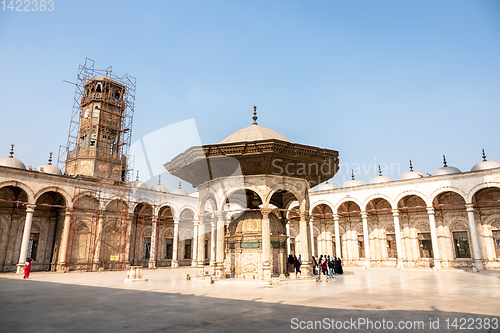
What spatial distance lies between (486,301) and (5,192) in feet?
89.8

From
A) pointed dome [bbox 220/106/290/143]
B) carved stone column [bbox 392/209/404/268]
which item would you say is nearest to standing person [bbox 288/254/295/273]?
pointed dome [bbox 220/106/290/143]

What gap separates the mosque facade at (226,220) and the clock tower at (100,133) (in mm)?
216

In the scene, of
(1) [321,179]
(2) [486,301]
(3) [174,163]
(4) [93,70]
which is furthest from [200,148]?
(4) [93,70]

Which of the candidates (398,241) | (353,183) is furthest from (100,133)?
(398,241)

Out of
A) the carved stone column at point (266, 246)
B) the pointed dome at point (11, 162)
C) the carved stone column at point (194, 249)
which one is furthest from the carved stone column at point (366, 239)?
the pointed dome at point (11, 162)

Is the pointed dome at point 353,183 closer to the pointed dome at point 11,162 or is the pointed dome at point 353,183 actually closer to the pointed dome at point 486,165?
the pointed dome at point 486,165

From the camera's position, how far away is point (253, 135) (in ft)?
43.4

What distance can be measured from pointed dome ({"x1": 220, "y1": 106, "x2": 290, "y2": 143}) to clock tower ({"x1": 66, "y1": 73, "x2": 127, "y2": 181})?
61.0ft

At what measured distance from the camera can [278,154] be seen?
11.4 meters

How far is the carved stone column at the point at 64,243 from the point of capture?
73.7ft

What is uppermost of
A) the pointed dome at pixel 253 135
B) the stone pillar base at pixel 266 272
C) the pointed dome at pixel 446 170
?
the pointed dome at pixel 446 170

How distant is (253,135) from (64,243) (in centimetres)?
1783

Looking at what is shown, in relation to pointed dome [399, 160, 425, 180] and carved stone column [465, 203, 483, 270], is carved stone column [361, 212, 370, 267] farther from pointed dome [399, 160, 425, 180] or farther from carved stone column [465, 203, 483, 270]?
carved stone column [465, 203, 483, 270]

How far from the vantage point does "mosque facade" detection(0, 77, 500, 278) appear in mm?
20672
